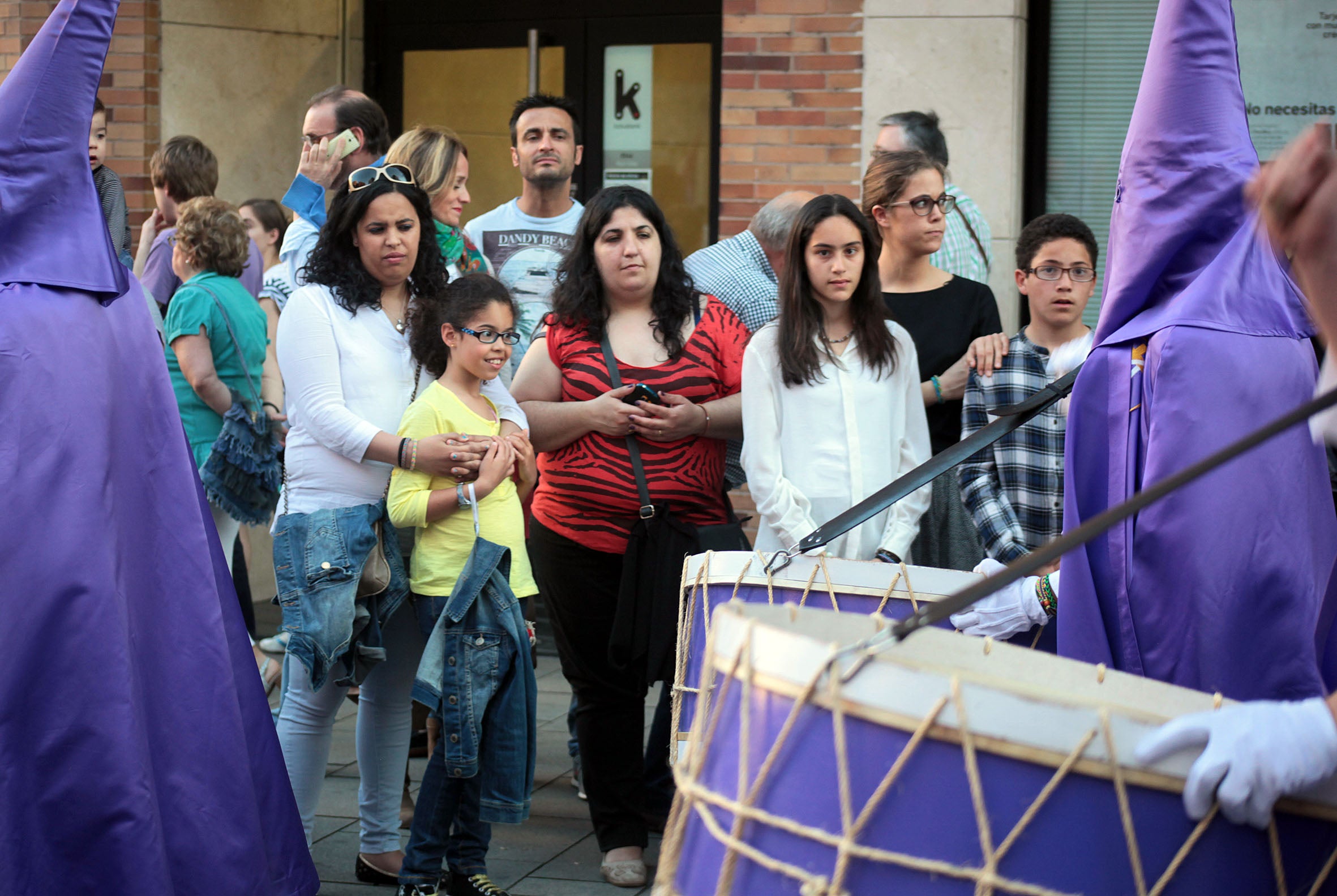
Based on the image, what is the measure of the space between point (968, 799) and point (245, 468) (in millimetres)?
3856

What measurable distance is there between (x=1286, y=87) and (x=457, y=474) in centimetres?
453

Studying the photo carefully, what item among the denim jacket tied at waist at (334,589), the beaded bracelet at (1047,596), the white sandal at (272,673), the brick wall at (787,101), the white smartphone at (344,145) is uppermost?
the brick wall at (787,101)

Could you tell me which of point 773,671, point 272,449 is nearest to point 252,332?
point 272,449

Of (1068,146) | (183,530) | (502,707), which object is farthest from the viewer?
(1068,146)

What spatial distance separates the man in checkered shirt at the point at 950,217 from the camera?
4.95 metres

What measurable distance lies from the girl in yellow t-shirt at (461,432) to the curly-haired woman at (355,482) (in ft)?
0.18

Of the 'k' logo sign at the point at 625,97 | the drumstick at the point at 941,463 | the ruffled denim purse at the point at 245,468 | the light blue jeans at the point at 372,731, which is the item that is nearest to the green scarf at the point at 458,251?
the ruffled denim purse at the point at 245,468

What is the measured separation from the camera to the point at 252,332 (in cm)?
556

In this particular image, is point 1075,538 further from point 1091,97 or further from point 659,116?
point 659,116

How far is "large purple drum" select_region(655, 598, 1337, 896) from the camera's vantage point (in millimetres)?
1500

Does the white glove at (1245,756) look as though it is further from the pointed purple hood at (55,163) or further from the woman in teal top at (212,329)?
the woman in teal top at (212,329)

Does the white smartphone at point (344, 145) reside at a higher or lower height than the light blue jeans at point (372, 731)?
higher

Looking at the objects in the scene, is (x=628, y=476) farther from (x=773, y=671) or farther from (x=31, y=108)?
(x=773, y=671)

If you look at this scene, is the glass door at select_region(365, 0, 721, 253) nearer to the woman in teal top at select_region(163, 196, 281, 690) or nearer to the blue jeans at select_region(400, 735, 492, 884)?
the woman in teal top at select_region(163, 196, 281, 690)
